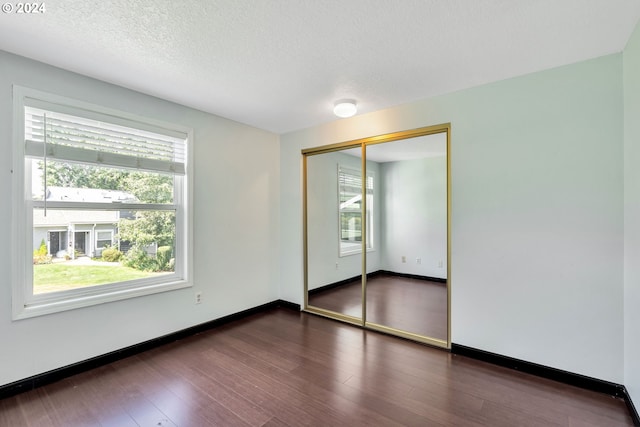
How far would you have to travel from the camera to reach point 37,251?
2211 mm

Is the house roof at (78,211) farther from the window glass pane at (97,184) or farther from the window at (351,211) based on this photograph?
the window at (351,211)

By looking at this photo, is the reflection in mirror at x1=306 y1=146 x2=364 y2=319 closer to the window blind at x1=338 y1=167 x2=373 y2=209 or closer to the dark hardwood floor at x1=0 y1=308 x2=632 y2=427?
the window blind at x1=338 y1=167 x2=373 y2=209

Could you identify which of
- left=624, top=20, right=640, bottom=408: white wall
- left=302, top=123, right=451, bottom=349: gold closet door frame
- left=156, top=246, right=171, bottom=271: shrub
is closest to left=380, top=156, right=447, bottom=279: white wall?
left=302, top=123, right=451, bottom=349: gold closet door frame

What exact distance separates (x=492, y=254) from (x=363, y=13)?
2.18 metres

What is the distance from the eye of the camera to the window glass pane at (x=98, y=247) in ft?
7.40

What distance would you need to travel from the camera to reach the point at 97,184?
252cm

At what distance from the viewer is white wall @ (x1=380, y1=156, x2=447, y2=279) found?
357cm

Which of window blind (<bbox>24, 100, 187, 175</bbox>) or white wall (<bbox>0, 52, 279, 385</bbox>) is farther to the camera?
window blind (<bbox>24, 100, 187, 175</bbox>)

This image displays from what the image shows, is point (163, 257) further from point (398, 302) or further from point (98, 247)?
point (398, 302)

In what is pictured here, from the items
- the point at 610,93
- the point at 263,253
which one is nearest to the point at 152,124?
the point at 263,253

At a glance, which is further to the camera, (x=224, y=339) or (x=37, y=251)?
(x=224, y=339)

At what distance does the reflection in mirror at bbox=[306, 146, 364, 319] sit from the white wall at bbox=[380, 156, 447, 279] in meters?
0.43

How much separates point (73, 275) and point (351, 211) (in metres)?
3.23

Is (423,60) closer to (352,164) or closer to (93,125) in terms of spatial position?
(352,164)
